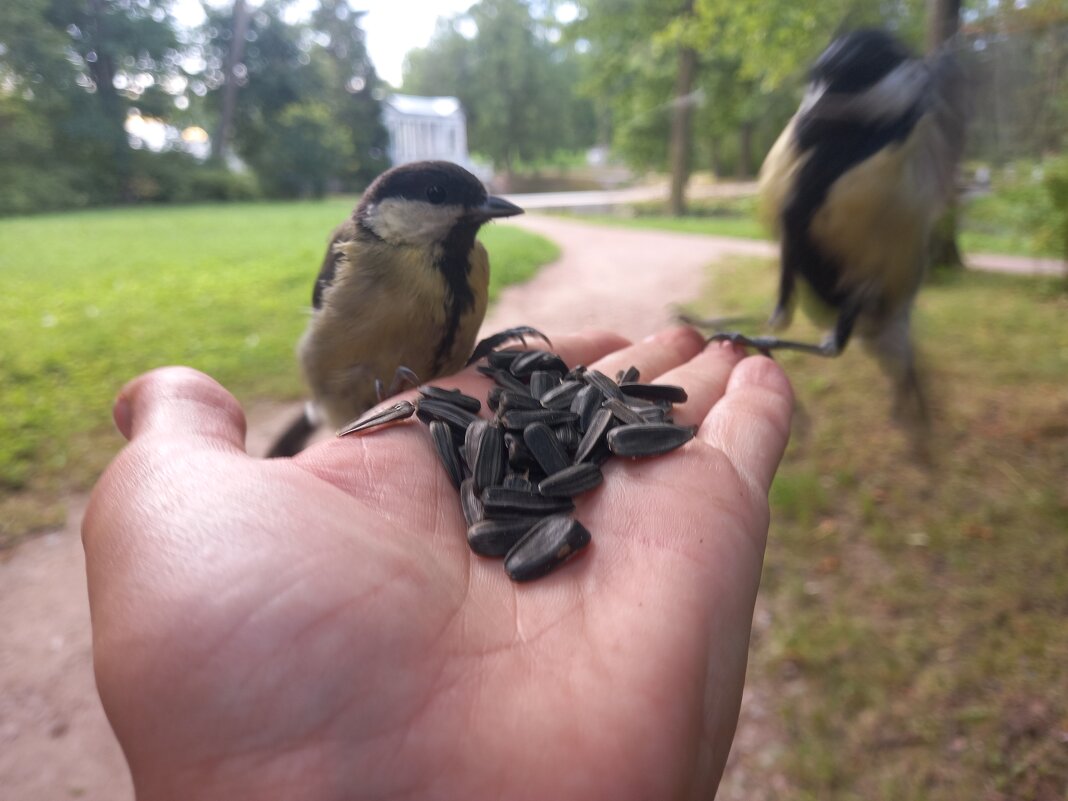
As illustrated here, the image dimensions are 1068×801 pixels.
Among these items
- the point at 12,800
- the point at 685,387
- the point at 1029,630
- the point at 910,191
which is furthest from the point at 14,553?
the point at 1029,630

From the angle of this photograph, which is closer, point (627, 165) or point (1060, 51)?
point (1060, 51)

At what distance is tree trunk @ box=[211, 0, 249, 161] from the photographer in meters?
6.40

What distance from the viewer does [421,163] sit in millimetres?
1957

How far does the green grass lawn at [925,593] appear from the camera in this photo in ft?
6.82

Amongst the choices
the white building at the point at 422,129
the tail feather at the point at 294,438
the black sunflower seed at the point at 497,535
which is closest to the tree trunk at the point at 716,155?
the white building at the point at 422,129

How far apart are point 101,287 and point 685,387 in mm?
5711

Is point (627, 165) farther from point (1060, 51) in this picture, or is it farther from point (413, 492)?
point (413, 492)

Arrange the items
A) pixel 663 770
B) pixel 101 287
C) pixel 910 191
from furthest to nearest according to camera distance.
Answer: pixel 101 287 → pixel 910 191 → pixel 663 770

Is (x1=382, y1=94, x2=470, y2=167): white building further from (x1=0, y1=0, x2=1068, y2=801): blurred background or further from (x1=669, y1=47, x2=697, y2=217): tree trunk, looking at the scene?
(x1=669, y1=47, x2=697, y2=217): tree trunk

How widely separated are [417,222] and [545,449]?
0.84m

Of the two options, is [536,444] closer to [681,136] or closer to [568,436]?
[568,436]

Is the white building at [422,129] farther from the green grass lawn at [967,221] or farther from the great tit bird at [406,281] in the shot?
the green grass lawn at [967,221]

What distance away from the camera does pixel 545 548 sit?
49.5 inches

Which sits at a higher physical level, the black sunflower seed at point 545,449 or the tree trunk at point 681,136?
the tree trunk at point 681,136
